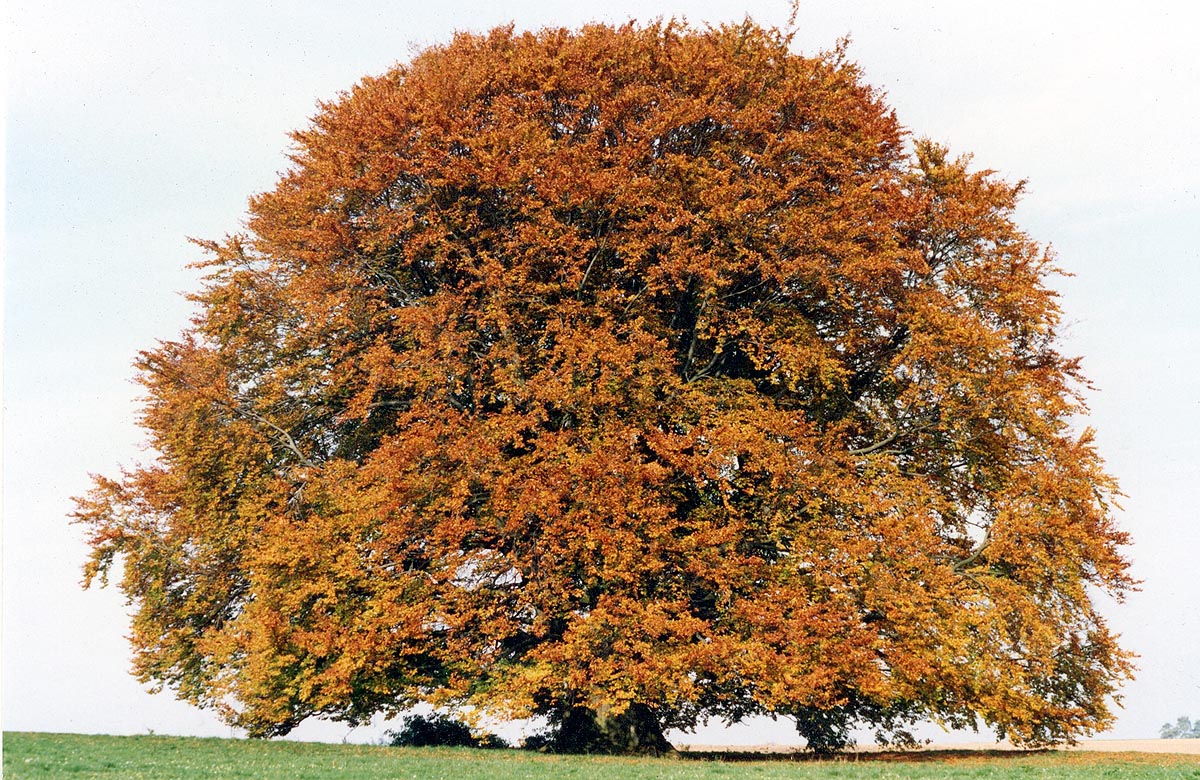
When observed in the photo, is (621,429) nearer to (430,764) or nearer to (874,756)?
(430,764)

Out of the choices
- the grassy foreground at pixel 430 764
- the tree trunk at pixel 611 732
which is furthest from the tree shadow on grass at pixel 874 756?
the tree trunk at pixel 611 732

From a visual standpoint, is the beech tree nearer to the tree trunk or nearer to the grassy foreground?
the tree trunk

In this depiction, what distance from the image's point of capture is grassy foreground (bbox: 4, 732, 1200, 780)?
1755 cm

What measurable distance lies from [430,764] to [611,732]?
6.90 meters

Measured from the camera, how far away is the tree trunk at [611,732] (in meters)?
25.9

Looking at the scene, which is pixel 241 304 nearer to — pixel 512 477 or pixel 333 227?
pixel 333 227

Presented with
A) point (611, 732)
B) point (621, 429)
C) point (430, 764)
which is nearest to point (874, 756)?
point (611, 732)

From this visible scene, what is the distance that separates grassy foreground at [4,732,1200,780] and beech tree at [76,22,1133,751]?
1.36 m

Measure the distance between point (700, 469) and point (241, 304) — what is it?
12881mm

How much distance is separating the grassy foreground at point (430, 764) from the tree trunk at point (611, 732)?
5.08ft

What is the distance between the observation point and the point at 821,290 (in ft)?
88.8

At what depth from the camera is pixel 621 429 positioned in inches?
946

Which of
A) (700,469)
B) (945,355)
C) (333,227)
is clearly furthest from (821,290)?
(333,227)

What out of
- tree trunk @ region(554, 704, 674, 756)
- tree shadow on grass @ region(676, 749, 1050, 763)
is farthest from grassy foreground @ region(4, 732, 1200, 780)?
tree trunk @ region(554, 704, 674, 756)
